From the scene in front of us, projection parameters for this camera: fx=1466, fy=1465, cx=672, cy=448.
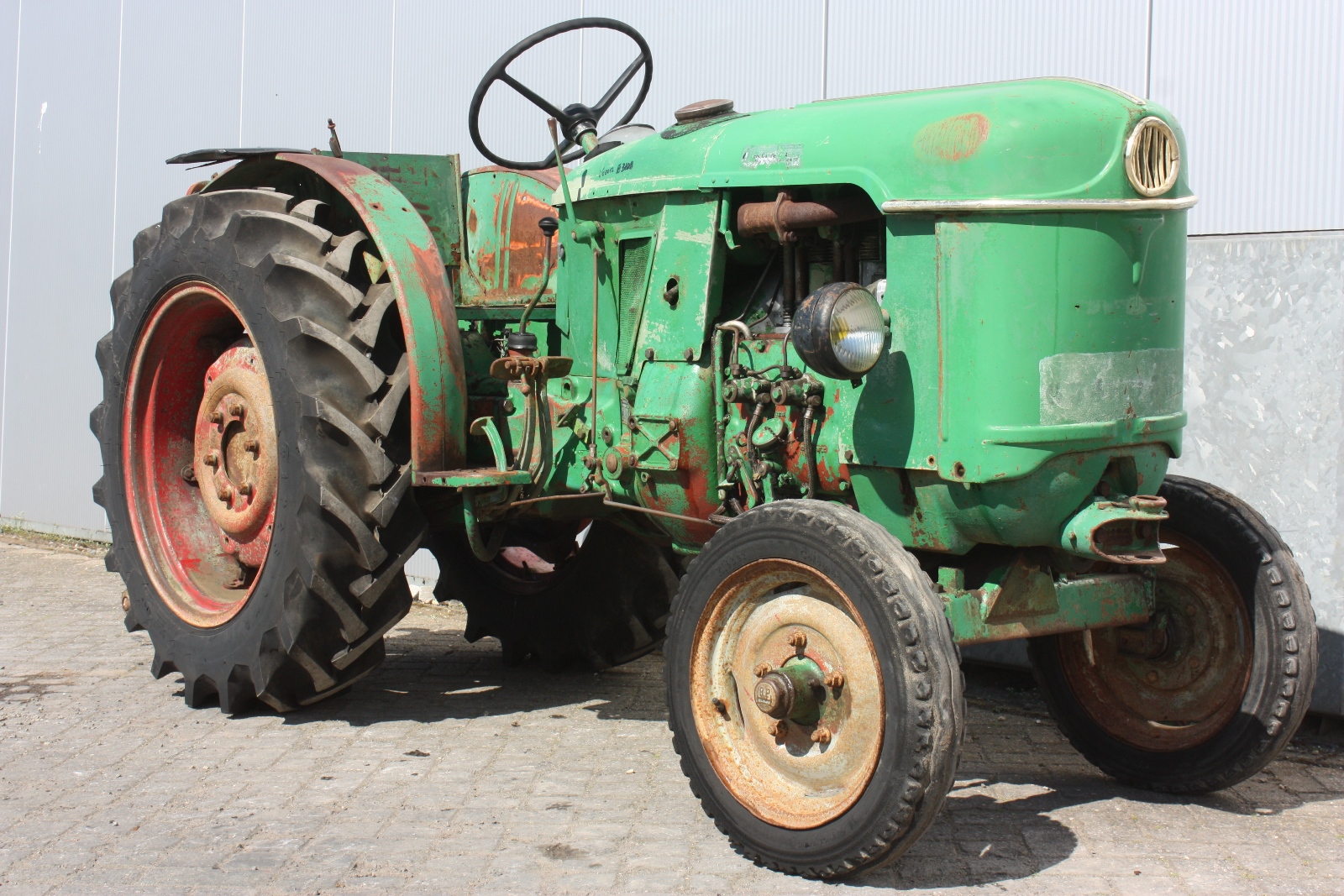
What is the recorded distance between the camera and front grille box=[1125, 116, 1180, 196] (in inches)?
143

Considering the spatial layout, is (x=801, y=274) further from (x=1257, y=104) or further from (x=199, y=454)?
(x=199, y=454)

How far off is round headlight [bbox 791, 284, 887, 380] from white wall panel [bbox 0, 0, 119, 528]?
7.06 m

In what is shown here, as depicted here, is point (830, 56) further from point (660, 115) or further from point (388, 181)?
point (388, 181)

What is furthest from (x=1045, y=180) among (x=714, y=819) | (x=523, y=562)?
(x=523, y=562)

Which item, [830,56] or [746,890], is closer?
[746,890]

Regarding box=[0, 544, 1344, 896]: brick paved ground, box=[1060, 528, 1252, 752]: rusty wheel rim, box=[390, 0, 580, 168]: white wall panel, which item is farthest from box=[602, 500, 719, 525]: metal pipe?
box=[390, 0, 580, 168]: white wall panel

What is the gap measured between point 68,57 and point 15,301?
172 cm

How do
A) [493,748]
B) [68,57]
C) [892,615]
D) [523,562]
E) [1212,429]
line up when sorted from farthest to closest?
[68,57] < [523,562] < [1212,429] < [493,748] < [892,615]

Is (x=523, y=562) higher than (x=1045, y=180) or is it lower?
lower

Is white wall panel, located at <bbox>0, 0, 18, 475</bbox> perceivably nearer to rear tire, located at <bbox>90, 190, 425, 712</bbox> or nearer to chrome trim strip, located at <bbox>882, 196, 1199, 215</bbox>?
rear tire, located at <bbox>90, 190, 425, 712</bbox>

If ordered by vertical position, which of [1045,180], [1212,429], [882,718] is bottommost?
[882,718]

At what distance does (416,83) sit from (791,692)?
5113 mm

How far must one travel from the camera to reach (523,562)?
19.6 ft

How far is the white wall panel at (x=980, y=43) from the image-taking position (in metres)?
5.28
